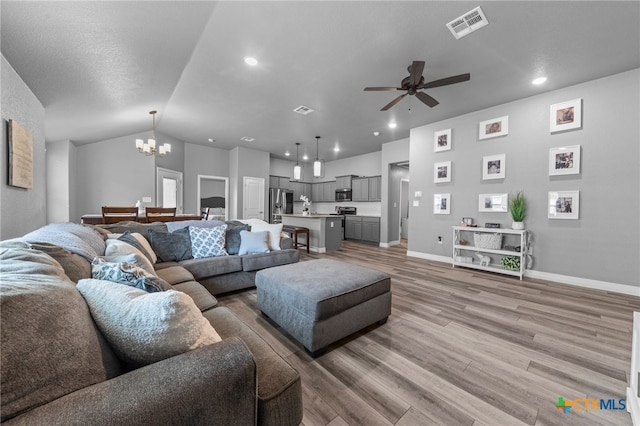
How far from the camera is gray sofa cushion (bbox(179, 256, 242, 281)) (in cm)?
265

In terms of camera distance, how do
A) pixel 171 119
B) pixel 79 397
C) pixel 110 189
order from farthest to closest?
pixel 110 189 → pixel 171 119 → pixel 79 397

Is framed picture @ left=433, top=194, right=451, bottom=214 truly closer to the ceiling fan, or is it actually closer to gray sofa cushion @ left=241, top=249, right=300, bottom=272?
the ceiling fan

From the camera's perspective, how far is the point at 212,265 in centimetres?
274

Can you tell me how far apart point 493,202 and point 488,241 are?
68 cm

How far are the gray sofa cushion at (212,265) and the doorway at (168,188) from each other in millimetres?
3870

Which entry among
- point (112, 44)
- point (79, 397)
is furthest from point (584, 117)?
point (112, 44)

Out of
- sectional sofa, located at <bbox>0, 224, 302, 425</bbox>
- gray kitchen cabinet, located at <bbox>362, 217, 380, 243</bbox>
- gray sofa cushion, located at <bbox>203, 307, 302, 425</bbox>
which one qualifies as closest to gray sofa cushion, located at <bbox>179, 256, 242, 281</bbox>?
sectional sofa, located at <bbox>0, 224, 302, 425</bbox>

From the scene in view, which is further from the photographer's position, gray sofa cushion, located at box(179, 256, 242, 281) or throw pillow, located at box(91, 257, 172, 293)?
gray sofa cushion, located at box(179, 256, 242, 281)

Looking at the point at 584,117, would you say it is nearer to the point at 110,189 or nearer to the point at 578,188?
the point at 578,188

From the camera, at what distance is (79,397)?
562 millimetres

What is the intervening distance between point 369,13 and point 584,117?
3.44 m

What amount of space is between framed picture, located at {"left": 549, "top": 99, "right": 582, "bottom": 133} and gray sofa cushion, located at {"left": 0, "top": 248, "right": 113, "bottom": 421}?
17.0ft

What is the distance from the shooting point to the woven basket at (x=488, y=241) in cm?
386

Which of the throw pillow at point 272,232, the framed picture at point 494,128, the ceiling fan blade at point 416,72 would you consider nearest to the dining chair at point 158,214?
the throw pillow at point 272,232
